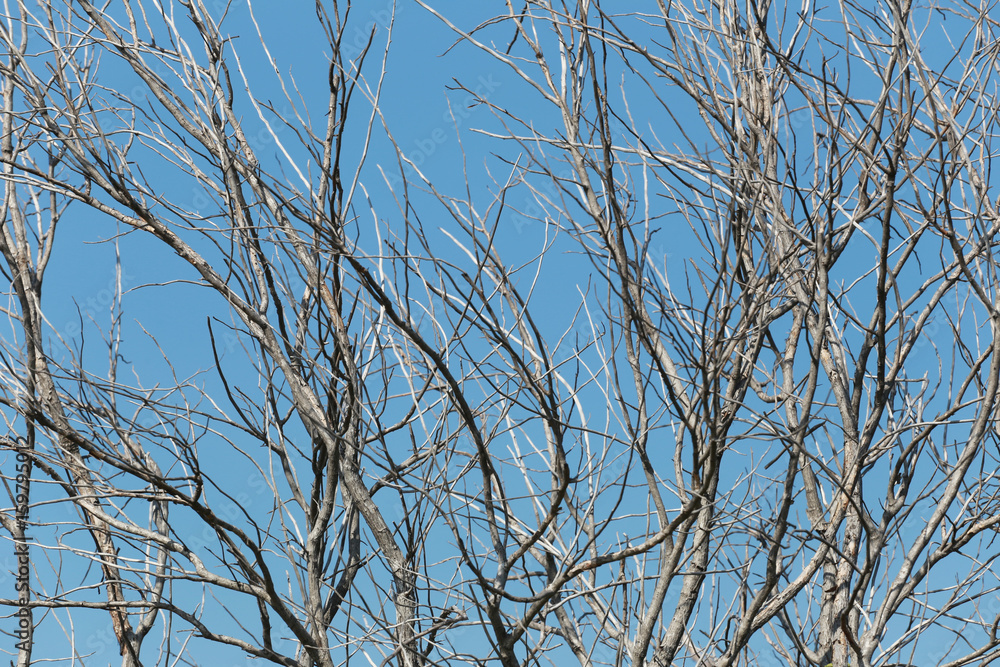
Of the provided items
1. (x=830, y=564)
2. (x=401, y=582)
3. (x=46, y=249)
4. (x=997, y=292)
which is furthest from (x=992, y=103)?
(x=46, y=249)

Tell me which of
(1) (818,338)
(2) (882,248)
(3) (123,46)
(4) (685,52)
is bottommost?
(1) (818,338)

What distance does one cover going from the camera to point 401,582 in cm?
293

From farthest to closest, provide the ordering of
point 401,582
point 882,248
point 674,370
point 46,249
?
point 46,249 → point 674,370 → point 401,582 → point 882,248

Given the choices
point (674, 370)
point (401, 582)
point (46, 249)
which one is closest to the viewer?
point (401, 582)

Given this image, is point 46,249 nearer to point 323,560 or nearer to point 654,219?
point 323,560

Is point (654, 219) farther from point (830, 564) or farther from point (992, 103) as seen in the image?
point (830, 564)

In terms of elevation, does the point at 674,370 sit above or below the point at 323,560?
above

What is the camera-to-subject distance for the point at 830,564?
3256mm

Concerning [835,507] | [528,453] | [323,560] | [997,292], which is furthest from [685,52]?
[323,560]

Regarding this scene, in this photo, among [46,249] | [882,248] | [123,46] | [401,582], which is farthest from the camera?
[46,249]

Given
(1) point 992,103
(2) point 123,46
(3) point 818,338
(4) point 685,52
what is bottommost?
(3) point 818,338

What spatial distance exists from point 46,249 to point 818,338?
386 cm

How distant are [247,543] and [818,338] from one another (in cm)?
200

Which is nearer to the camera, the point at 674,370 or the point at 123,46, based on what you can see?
the point at 123,46
